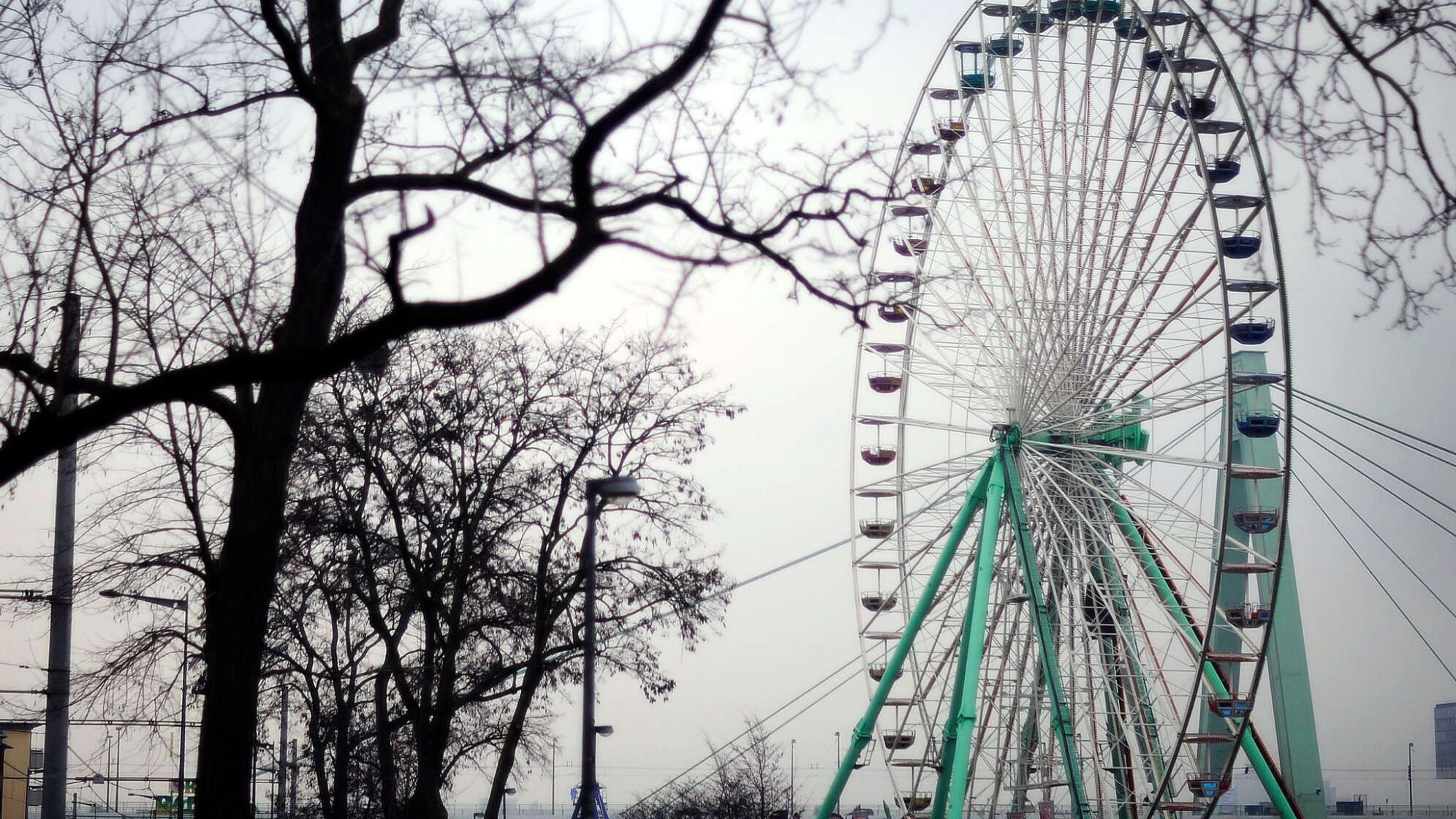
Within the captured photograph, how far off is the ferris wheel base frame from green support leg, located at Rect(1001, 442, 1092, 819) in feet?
0.06

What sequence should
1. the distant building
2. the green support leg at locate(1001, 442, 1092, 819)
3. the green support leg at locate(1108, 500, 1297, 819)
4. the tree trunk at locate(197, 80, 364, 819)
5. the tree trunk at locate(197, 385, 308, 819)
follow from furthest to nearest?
the distant building < the green support leg at locate(1108, 500, 1297, 819) < the green support leg at locate(1001, 442, 1092, 819) < the tree trunk at locate(197, 385, 308, 819) < the tree trunk at locate(197, 80, 364, 819)

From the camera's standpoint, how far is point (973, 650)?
30.0 meters

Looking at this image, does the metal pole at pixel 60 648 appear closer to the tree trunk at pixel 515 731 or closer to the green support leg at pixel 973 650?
the tree trunk at pixel 515 731

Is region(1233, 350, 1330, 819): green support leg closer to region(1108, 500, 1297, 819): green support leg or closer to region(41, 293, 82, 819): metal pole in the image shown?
region(1108, 500, 1297, 819): green support leg

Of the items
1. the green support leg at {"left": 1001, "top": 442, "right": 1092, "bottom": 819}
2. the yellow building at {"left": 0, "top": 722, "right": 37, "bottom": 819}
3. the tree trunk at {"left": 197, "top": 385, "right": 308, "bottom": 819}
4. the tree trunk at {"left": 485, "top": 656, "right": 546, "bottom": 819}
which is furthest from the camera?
the yellow building at {"left": 0, "top": 722, "right": 37, "bottom": 819}

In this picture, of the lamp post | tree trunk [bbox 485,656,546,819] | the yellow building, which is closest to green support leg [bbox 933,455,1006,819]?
tree trunk [bbox 485,656,546,819]

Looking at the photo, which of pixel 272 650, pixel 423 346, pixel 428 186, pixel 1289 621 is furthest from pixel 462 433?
pixel 1289 621

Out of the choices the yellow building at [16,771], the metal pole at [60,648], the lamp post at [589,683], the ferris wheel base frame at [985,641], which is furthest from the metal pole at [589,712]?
the yellow building at [16,771]

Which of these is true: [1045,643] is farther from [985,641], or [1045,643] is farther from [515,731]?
[515,731]

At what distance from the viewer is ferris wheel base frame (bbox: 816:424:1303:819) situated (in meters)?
28.2

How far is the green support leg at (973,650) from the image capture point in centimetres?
2942

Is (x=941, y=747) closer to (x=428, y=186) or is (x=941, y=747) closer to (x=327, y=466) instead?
(x=327, y=466)

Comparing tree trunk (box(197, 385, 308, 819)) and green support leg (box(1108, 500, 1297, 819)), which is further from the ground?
green support leg (box(1108, 500, 1297, 819))

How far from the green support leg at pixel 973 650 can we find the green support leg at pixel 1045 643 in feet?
1.11
